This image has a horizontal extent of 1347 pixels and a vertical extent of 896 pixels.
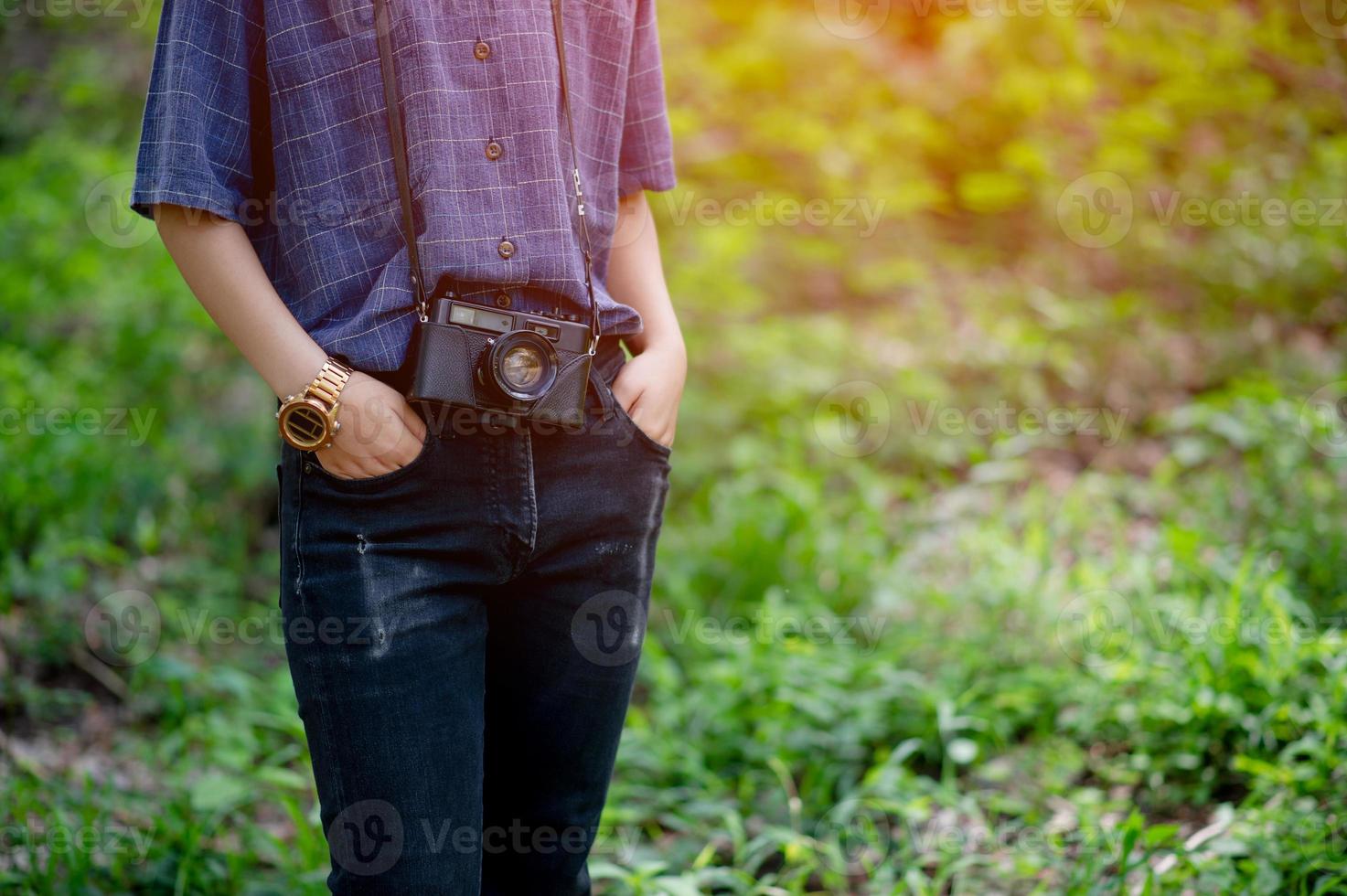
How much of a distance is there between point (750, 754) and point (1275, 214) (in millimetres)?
4041

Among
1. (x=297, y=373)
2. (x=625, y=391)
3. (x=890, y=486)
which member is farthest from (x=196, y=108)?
(x=890, y=486)

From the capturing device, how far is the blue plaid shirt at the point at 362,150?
43.2 inches

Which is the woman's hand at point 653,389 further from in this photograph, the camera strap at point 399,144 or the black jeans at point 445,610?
the camera strap at point 399,144

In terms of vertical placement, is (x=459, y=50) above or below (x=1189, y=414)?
above

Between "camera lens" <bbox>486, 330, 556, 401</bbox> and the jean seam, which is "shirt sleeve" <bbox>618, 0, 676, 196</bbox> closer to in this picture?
"camera lens" <bbox>486, 330, 556, 401</bbox>

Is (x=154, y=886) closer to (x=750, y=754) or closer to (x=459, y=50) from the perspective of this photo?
(x=750, y=754)

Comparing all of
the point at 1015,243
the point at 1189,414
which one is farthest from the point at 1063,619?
the point at 1015,243

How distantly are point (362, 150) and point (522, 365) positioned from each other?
1.06 ft

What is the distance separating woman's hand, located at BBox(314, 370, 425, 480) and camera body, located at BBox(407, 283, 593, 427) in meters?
0.04

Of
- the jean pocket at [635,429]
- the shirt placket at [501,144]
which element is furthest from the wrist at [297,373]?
the jean pocket at [635,429]

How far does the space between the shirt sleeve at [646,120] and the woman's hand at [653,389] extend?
299 mm

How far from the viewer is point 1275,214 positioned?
187 inches

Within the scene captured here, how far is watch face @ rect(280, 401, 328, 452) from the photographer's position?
3.56ft

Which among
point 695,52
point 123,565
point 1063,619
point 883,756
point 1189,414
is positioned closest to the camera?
point 883,756
